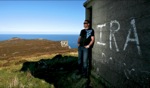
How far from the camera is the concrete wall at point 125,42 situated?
405 cm

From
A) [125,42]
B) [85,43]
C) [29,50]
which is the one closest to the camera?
[125,42]

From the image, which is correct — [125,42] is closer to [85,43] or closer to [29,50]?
[85,43]

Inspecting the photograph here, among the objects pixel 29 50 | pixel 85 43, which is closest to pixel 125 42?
pixel 85 43

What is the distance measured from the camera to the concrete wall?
160 inches

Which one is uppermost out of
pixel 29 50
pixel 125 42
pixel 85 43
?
pixel 125 42

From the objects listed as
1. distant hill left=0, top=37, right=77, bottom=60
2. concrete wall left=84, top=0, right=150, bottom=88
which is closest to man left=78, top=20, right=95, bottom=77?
concrete wall left=84, top=0, right=150, bottom=88

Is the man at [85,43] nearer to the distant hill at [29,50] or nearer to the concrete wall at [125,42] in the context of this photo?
the concrete wall at [125,42]

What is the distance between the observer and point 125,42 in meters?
4.95

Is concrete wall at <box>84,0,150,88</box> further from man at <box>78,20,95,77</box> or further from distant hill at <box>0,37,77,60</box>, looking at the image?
distant hill at <box>0,37,77,60</box>

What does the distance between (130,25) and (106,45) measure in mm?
2085

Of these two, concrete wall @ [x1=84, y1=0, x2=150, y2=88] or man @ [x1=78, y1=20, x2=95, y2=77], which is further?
man @ [x1=78, y1=20, x2=95, y2=77]

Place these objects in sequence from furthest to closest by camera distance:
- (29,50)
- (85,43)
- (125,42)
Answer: (29,50) → (85,43) → (125,42)

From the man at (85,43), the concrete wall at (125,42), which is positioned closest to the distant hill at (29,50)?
the man at (85,43)

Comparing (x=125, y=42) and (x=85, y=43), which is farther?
(x=85, y=43)
